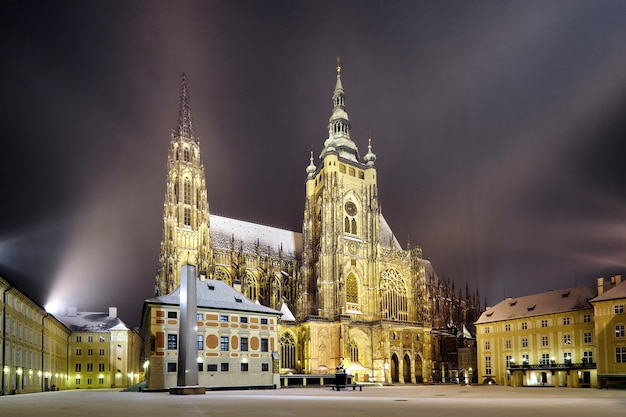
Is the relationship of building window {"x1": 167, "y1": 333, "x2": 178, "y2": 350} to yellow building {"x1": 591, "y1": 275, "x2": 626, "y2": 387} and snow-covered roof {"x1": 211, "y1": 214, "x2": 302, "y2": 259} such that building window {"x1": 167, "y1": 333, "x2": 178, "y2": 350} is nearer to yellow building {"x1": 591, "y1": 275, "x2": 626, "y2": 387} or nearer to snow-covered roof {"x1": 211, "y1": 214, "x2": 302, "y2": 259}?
snow-covered roof {"x1": 211, "y1": 214, "x2": 302, "y2": 259}

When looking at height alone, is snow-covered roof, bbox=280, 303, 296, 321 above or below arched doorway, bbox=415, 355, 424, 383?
above

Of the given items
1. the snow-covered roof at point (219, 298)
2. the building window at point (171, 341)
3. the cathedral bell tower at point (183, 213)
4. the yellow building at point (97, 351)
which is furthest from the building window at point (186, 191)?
the building window at point (171, 341)

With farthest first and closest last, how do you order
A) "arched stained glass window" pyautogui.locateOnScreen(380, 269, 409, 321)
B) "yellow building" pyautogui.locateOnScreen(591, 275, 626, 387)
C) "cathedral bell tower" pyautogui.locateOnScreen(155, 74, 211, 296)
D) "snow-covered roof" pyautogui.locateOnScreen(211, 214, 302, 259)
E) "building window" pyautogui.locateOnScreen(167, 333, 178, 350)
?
"snow-covered roof" pyautogui.locateOnScreen(211, 214, 302, 259), "arched stained glass window" pyautogui.locateOnScreen(380, 269, 409, 321), "cathedral bell tower" pyautogui.locateOnScreen(155, 74, 211, 296), "yellow building" pyautogui.locateOnScreen(591, 275, 626, 387), "building window" pyautogui.locateOnScreen(167, 333, 178, 350)

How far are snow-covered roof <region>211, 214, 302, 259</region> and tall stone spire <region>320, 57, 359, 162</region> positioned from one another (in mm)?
15310

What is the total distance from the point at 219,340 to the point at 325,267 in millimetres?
30138

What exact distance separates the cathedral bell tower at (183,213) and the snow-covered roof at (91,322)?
56.4 ft

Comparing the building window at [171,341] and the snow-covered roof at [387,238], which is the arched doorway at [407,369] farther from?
the building window at [171,341]

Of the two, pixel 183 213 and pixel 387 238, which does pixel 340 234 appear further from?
pixel 183 213

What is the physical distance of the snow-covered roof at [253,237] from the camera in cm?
8650

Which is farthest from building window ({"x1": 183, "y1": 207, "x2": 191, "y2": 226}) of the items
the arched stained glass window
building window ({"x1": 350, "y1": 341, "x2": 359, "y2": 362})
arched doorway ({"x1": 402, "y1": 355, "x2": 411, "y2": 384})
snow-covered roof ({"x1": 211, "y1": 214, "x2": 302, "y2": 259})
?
arched doorway ({"x1": 402, "y1": 355, "x2": 411, "y2": 384})

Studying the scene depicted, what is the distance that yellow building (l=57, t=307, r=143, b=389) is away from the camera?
82.1 m

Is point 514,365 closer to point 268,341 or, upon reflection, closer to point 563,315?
point 563,315

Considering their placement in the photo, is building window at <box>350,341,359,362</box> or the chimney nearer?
the chimney

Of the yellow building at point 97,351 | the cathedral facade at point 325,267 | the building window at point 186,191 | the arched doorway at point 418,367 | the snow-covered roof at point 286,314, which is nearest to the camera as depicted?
the cathedral facade at point 325,267
